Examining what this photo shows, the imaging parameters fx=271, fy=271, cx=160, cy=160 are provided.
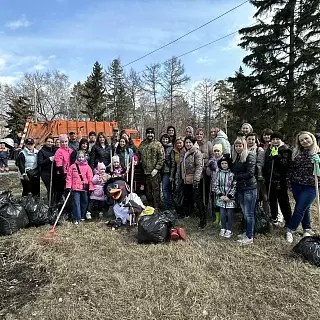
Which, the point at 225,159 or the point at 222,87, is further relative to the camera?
the point at 222,87

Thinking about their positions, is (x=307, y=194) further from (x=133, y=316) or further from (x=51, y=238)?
(x=51, y=238)

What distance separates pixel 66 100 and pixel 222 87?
25674 millimetres

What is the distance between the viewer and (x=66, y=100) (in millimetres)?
45656

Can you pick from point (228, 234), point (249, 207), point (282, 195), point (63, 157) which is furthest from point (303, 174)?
point (63, 157)

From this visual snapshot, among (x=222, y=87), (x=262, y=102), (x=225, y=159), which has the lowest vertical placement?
(x=225, y=159)

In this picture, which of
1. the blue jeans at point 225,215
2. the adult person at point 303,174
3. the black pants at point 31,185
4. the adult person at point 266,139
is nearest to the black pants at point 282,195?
the adult person at point 303,174

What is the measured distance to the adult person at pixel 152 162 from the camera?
5672mm

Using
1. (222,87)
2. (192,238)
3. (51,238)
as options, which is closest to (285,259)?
(192,238)

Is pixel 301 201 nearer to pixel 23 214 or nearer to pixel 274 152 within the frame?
pixel 274 152

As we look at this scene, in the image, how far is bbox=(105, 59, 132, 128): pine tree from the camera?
3722cm

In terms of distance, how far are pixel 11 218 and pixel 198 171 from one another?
3450mm

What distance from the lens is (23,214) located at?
5.00 meters

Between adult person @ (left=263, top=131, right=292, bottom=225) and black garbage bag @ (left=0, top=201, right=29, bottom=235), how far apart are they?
4.50 m

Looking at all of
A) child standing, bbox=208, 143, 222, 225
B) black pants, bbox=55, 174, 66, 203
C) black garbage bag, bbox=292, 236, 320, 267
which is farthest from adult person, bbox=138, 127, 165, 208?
black garbage bag, bbox=292, 236, 320, 267
